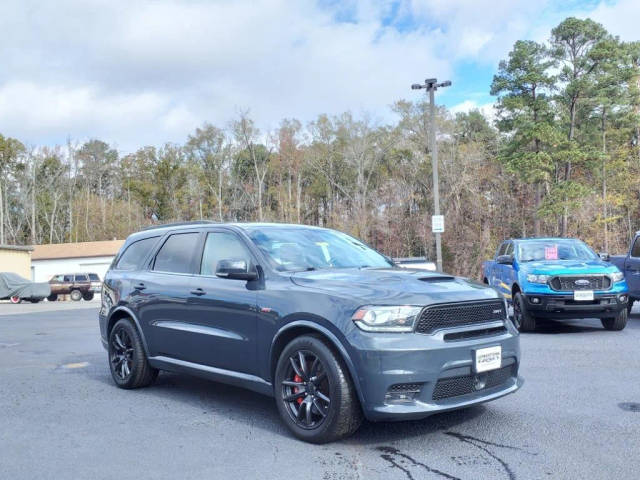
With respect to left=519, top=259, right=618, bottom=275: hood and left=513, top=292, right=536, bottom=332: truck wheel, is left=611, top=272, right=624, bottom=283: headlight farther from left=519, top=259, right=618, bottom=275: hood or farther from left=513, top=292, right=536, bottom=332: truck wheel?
left=513, top=292, right=536, bottom=332: truck wheel

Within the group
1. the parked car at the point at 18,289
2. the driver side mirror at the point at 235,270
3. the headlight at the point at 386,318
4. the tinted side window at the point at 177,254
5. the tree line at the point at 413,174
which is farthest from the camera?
the tree line at the point at 413,174

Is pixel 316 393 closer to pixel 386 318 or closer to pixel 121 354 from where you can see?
pixel 386 318

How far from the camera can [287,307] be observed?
4.93m

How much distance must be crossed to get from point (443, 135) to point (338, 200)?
40.2ft

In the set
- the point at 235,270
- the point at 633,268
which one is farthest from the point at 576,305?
the point at 235,270

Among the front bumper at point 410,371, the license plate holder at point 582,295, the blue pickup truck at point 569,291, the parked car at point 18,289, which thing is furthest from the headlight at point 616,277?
the parked car at point 18,289

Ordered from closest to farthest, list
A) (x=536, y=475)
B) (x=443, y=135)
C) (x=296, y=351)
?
(x=536, y=475)
(x=296, y=351)
(x=443, y=135)

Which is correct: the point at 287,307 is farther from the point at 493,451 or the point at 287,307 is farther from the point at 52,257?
the point at 52,257

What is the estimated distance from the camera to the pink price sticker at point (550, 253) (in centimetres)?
1171

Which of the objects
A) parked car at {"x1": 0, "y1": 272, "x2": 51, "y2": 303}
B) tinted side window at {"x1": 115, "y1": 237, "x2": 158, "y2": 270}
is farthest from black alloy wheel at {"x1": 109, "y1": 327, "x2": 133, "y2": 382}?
parked car at {"x1": 0, "y1": 272, "x2": 51, "y2": 303}

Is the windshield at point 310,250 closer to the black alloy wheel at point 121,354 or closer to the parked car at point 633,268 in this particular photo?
the black alloy wheel at point 121,354

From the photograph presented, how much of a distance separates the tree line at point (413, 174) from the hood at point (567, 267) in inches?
660

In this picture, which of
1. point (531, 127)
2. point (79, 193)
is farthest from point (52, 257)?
point (531, 127)

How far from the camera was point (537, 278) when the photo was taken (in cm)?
1061
